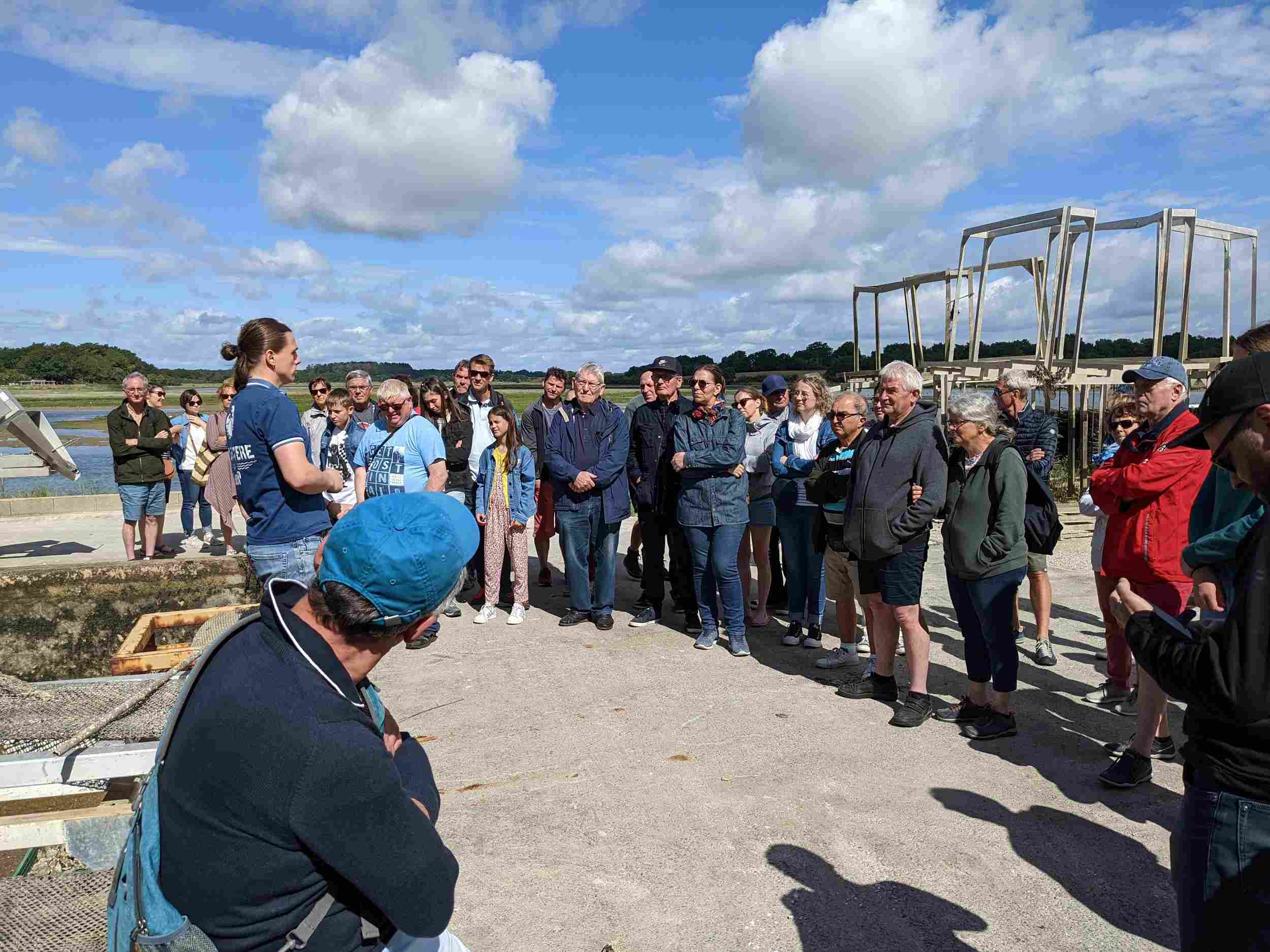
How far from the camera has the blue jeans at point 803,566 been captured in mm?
6461

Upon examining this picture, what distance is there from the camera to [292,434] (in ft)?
13.0

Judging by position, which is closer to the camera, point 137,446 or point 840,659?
point 840,659

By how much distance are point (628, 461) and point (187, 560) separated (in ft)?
11.2

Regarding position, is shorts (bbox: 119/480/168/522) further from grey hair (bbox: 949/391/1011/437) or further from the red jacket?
the red jacket

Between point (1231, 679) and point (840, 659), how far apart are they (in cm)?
433

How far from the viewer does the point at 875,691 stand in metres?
5.21

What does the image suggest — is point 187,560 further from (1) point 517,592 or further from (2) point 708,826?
(2) point 708,826

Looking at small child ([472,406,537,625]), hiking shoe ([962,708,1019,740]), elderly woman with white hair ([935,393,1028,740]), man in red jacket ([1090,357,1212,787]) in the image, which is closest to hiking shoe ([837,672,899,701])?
elderly woman with white hair ([935,393,1028,740])

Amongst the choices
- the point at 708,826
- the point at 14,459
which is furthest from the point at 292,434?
the point at 14,459

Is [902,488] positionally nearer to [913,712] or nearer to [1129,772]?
[913,712]

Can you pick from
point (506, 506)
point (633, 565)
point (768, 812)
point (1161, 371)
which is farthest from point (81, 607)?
point (1161, 371)

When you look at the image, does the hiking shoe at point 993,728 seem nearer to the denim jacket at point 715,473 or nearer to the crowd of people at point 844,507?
the crowd of people at point 844,507

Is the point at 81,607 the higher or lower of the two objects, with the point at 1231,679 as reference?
lower

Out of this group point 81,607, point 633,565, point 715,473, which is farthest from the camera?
point 633,565
